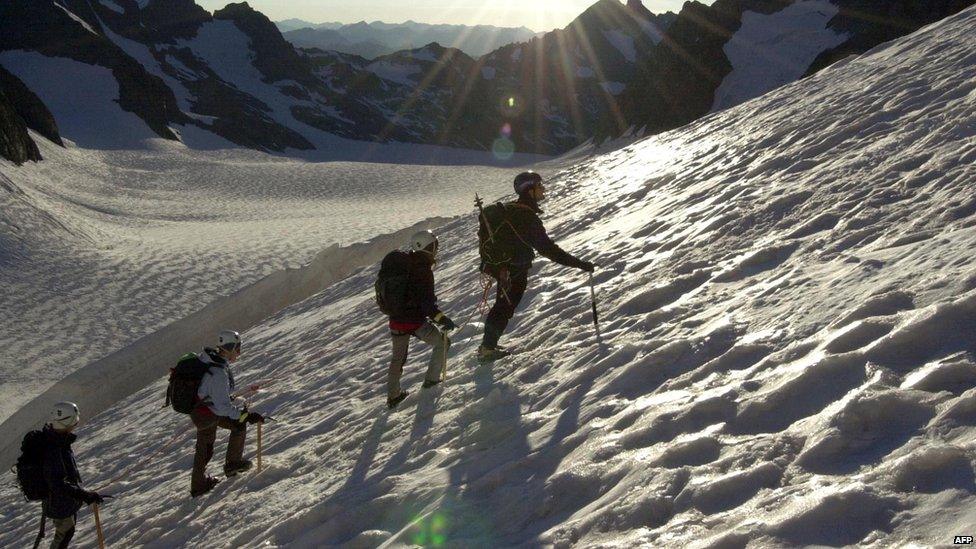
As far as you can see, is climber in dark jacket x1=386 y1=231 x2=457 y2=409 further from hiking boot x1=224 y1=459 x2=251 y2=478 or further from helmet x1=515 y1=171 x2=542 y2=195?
hiking boot x1=224 y1=459 x2=251 y2=478

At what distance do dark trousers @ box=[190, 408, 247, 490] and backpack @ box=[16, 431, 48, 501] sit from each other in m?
1.19

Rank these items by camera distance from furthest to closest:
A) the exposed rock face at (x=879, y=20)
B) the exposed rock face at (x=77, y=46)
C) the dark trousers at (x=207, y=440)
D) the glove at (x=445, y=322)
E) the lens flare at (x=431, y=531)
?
the exposed rock face at (x=77, y=46) → the exposed rock face at (x=879, y=20) → the dark trousers at (x=207, y=440) → the glove at (x=445, y=322) → the lens flare at (x=431, y=531)

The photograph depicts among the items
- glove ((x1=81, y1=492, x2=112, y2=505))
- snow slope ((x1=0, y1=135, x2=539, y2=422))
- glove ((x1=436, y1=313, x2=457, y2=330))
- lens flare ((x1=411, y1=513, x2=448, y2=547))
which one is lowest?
lens flare ((x1=411, y1=513, x2=448, y2=547))

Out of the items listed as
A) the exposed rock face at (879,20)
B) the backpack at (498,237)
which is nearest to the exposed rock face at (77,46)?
the exposed rock face at (879,20)

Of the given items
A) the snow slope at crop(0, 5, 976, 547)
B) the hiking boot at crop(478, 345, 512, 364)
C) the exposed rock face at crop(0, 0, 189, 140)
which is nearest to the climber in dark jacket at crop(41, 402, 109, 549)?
the snow slope at crop(0, 5, 976, 547)

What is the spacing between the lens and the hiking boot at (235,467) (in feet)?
23.0

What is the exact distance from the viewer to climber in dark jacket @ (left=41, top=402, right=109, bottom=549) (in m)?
6.10

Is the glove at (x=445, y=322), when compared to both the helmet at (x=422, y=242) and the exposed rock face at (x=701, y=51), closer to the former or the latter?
the helmet at (x=422, y=242)

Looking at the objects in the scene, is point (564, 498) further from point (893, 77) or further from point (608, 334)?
point (893, 77)

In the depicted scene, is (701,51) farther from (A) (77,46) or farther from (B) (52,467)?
(B) (52,467)

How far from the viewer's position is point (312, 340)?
12.0 m

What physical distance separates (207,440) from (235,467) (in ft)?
1.34

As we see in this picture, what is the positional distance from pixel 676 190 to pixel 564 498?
7.99m

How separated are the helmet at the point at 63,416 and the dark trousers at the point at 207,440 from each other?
3.10 ft
